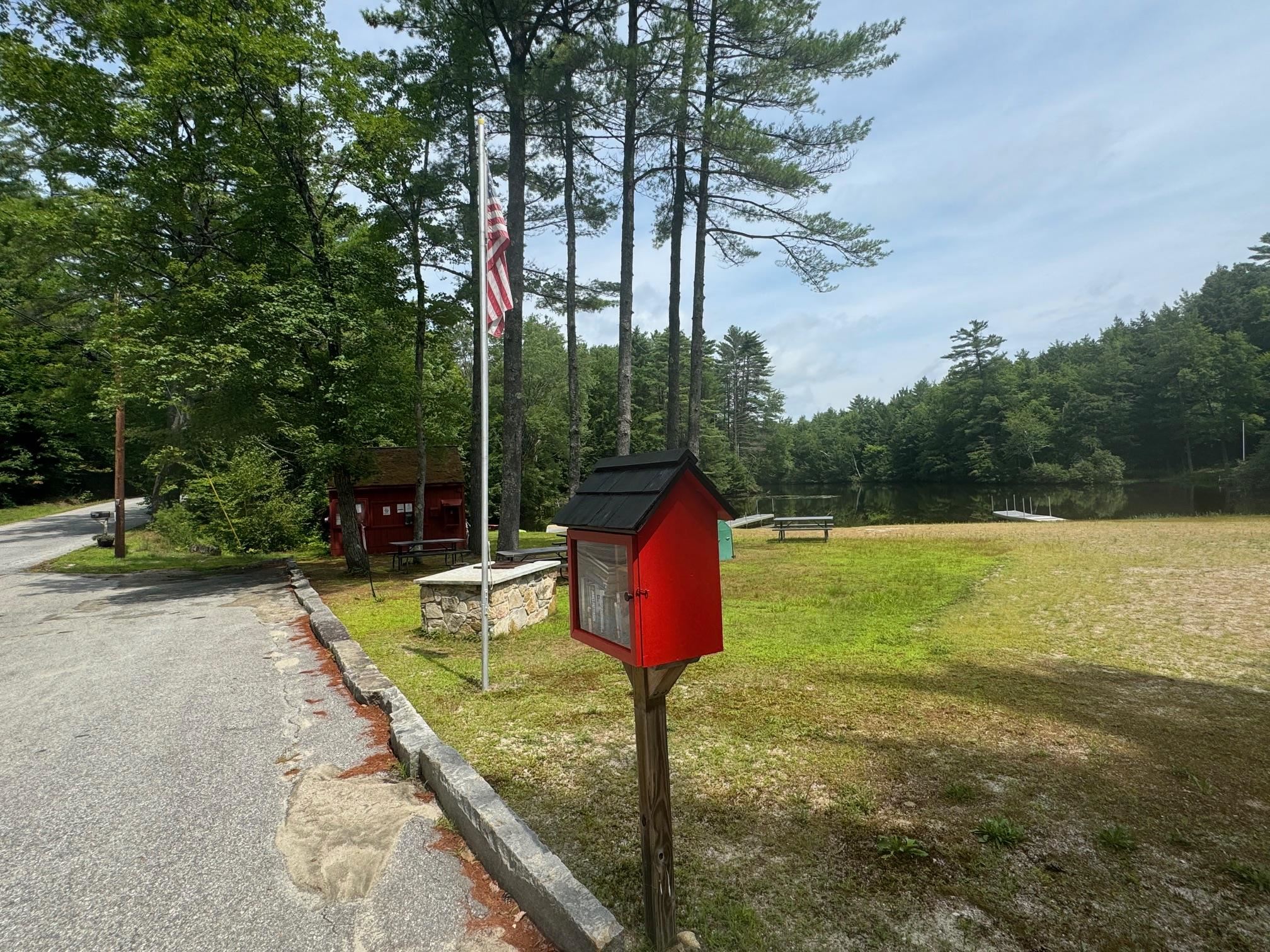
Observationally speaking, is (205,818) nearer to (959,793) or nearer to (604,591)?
(604,591)

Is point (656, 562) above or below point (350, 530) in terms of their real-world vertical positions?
above

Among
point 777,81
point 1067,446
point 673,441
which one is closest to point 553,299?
point 673,441

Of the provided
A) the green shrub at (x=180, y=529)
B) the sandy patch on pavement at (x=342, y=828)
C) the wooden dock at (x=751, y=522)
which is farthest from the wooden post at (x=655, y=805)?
the green shrub at (x=180, y=529)

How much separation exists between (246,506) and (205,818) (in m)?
16.4

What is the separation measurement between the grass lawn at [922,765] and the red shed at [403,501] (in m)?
12.0

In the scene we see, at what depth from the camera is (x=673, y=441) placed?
1520 centimetres

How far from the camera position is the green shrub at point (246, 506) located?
1720 centimetres

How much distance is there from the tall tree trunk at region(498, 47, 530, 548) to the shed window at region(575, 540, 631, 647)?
9.90 metres

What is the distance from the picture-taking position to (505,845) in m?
2.94

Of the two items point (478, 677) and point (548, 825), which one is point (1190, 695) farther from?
point (478, 677)

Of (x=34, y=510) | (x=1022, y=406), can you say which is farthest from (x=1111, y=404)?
(x=34, y=510)

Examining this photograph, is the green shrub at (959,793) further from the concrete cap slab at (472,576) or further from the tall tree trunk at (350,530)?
the tall tree trunk at (350,530)

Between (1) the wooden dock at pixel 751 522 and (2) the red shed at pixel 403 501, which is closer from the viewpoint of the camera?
(2) the red shed at pixel 403 501

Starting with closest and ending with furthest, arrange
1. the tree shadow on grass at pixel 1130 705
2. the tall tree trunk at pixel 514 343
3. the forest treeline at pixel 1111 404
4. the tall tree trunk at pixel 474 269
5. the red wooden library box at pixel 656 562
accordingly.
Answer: the red wooden library box at pixel 656 562
the tree shadow on grass at pixel 1130 705
the tall tree trunk at pixel 514 343
the tall tree trunk at pixel 474 269
the forest treeline at pixel 1111 404
